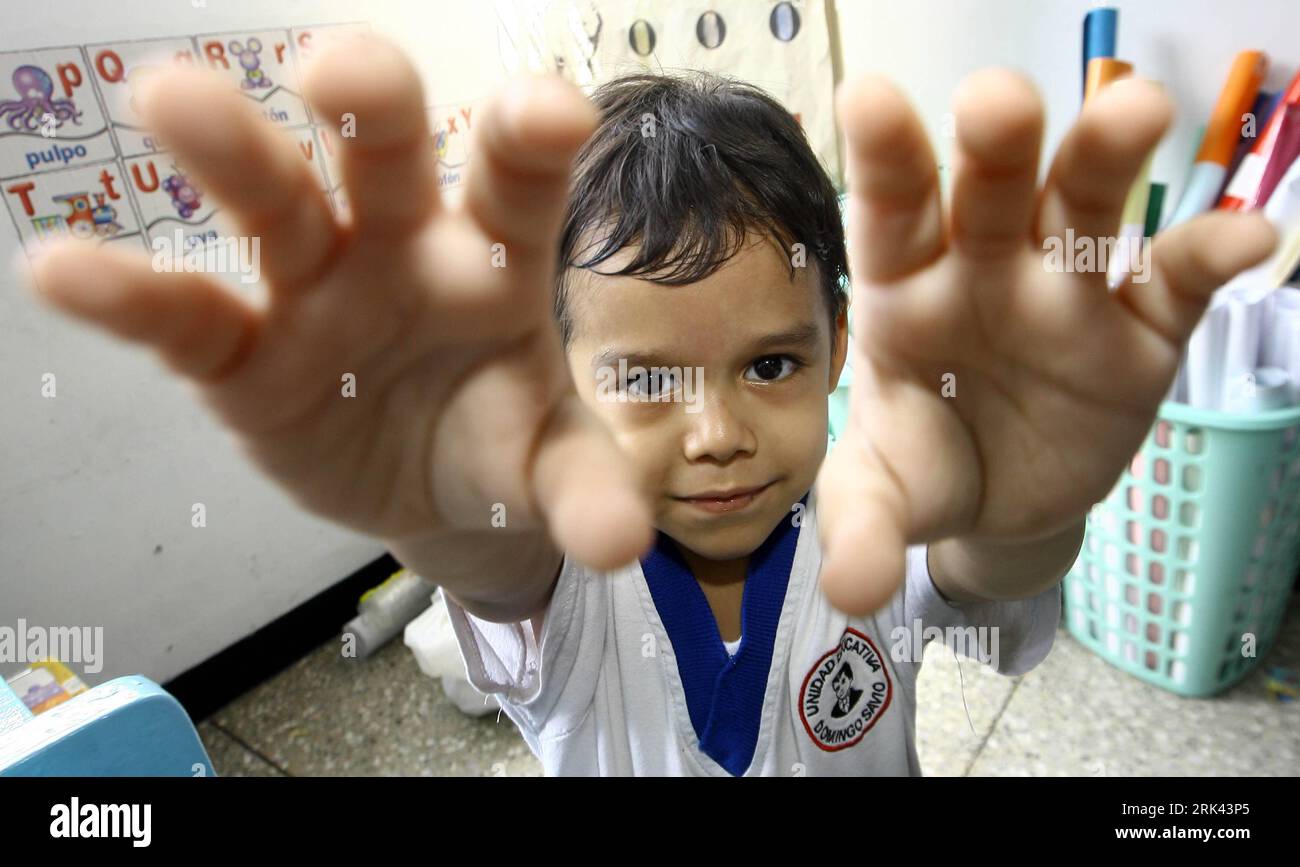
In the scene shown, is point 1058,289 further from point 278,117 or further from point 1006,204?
point 278,117

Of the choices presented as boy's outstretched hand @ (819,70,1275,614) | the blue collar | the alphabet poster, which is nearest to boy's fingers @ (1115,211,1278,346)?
boy's outstretched hand @ (819,70,1275,614)

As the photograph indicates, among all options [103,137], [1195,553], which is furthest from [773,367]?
[103,137]

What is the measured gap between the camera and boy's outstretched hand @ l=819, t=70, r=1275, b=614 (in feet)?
0.76

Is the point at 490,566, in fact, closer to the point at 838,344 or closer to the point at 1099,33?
the point at 838,344

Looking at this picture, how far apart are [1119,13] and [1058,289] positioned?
1.03 meters

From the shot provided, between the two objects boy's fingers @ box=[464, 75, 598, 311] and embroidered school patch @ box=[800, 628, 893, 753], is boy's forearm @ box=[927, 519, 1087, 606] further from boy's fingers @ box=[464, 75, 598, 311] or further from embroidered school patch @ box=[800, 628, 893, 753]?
boy's fingers @ box=[464, 75, 598, 311]

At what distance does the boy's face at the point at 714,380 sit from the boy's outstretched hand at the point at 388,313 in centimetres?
19

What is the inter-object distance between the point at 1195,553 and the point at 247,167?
3.53 ft

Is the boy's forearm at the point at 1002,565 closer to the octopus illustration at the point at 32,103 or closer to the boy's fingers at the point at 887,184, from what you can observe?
the boy's fingers at the point at 887,184

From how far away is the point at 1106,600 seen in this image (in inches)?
42.5

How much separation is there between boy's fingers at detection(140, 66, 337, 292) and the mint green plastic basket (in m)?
0.84
